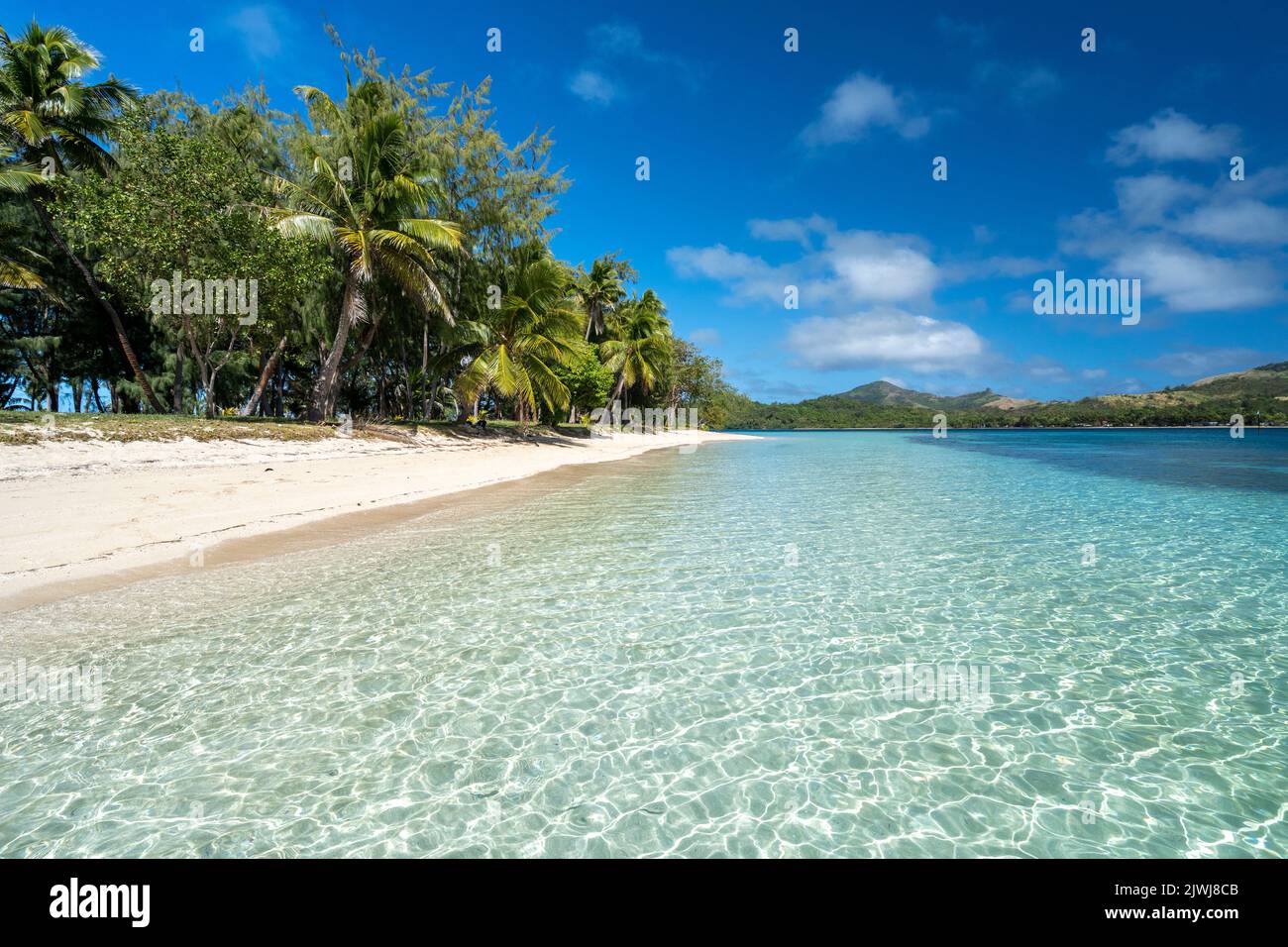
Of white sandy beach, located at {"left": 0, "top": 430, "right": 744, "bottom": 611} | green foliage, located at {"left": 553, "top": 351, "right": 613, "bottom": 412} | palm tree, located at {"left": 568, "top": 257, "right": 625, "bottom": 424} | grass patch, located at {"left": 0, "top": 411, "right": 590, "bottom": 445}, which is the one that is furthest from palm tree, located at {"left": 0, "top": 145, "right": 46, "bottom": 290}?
palm tree, located at {"left": 568, "top": 257, "right": 625, "bottom": 424}

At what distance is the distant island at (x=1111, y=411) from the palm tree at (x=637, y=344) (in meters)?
47.0

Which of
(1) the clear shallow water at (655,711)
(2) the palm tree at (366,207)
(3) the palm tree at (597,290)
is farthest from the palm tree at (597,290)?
(1) the clear shallow water at (655,711)

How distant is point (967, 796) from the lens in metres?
3.32

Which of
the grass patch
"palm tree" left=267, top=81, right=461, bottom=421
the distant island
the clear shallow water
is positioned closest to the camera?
the clear shallow water

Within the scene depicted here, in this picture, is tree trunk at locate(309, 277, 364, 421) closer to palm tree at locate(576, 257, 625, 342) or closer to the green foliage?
the green foliage

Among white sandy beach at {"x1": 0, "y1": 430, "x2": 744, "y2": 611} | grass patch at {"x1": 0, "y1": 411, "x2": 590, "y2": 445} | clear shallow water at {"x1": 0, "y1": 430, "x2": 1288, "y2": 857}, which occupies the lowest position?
clear shallow water at {"x1": 0, "y1": 430, "x2": 1288, "y2": 857}

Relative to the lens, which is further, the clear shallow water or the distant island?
the distant island

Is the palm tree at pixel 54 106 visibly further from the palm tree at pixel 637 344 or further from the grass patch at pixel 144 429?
the palm tree at pixel 637 344

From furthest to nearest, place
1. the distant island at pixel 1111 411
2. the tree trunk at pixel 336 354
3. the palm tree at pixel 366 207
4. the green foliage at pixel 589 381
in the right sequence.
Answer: the distant island at pixel 1111 411
the green foliage at pixel 589 381
the tree trunk at pixel 336 354
the palm tree at pixel 366 207

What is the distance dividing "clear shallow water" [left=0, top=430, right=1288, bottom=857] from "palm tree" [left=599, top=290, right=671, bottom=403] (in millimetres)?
42966

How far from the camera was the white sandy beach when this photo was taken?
293 inches

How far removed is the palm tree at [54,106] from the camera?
20.5 meters
